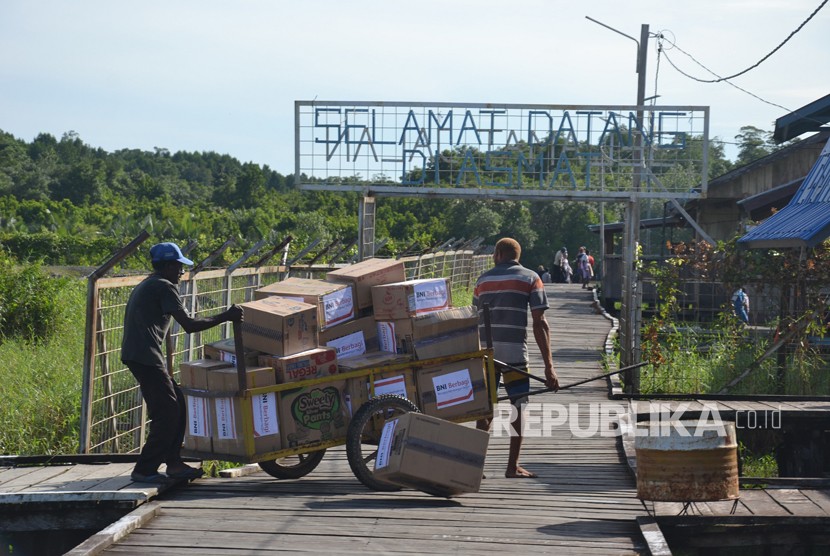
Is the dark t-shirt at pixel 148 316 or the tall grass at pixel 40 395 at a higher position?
the dark t-shirt at pixel 148 316

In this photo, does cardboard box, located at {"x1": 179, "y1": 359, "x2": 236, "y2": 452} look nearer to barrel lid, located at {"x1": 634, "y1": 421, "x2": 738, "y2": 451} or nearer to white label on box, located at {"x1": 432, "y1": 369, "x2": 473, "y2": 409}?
white label on box, located at {"x1": 432, "y1": 369, "x2": 473, "y2": 409}

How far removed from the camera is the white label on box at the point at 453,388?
8.70 m

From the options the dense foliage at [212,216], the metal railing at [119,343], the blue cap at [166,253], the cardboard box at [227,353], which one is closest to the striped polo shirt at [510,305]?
the metal railing at [119,343]

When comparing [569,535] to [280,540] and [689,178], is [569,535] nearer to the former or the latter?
[280,540]

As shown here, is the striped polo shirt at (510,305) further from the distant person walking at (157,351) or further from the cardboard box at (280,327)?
the distant person walking at (157,351)

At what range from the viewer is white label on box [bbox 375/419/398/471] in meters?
7.94

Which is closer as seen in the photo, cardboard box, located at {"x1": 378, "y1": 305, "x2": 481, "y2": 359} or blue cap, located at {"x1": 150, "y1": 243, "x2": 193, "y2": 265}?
blue cap, located at {"x1": 150, "y1": 243, "x2": 193, "y2": 265}

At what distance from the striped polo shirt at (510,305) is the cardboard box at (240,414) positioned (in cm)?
204

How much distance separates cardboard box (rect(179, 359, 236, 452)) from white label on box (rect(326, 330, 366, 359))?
0.93 meters

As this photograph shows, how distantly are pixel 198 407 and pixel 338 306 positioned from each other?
4.63ft

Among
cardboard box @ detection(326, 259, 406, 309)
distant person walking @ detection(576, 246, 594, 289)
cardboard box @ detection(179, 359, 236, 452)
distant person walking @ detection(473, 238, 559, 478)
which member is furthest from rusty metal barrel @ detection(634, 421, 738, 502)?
distant person walking @ detection(576, 246, 594, 289)

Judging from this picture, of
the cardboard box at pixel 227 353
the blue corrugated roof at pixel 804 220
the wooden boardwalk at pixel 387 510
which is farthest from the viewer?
the blue corrugated roof at pixel 804 220

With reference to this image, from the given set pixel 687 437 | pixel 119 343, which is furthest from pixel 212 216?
pixel 687 437

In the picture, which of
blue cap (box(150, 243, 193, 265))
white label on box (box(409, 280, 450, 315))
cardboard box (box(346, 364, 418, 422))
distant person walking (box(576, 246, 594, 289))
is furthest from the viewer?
distant person walking (box(576, 246, 594, 289))
